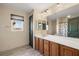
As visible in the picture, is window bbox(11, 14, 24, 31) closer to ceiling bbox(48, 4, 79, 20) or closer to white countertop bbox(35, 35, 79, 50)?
ceiling bbox(48, 4, 79, 20)

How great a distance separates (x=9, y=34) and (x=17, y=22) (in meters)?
0.37

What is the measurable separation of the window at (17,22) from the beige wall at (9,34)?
8 centimetres

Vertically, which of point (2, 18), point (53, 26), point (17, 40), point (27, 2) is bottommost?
point (17, 40)

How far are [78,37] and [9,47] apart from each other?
1.47 m

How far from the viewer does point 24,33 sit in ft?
5.95

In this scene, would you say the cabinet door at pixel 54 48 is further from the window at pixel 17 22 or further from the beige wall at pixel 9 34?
the window at pixel 17 22

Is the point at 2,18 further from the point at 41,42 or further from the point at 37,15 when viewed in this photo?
the point at 41,42

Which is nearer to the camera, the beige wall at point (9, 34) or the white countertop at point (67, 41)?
the white countertop at point (67, 41)

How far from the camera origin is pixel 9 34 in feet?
6.06

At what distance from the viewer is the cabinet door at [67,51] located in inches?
50.7

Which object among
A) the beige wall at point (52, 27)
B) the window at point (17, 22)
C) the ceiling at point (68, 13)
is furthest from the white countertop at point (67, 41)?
the window at point (17, 22)

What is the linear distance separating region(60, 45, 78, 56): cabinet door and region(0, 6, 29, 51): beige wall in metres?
Result: 0.81

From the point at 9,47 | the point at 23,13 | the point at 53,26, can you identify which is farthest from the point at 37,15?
the point at 9,47

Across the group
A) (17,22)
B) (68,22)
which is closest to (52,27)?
(68,22)
